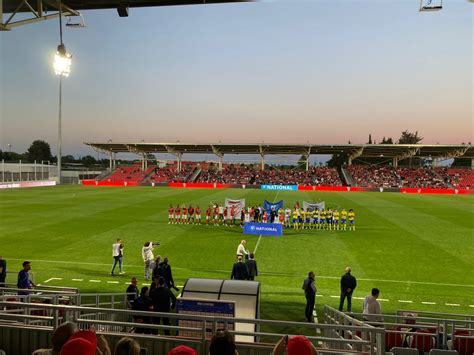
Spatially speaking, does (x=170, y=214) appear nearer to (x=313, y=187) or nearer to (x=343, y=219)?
A: (x=343, y=219)

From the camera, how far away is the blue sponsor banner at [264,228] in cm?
2444

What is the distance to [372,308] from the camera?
9.30 metres

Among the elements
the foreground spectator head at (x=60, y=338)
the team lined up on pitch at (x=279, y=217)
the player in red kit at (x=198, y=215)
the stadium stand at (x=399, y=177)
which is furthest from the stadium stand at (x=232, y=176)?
the foreground spectator head at (x=60, y=338)

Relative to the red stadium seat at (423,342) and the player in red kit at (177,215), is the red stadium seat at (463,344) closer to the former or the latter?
the red stadium seat at (423,342)

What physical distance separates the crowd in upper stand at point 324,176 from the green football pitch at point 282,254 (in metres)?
38.9

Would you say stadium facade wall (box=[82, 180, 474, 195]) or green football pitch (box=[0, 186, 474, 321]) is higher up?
stadium facade wall (box=[82, 180, 474, 195])

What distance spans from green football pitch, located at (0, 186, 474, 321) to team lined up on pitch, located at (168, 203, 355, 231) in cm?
126

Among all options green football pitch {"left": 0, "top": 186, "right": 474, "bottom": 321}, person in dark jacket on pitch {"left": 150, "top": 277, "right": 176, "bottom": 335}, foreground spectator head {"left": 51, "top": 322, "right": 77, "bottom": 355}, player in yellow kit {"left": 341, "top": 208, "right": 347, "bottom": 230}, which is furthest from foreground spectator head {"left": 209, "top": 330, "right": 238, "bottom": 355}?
player in yellow kit {"left": 341, "top": 208, "right": 347, "bottom": 230}

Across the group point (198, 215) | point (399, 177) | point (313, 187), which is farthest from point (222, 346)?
point (399, 177)

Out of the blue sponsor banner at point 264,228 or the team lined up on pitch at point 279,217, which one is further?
the team lined up on pitch at point 279,217

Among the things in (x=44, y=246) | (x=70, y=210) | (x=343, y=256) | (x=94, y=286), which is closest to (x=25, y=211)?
(x=70, y=210)

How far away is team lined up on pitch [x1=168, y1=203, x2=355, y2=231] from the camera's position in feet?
88.7

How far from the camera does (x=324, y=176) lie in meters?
76.0

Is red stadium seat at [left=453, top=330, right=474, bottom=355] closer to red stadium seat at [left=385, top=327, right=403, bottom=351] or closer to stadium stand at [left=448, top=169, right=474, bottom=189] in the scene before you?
red stadium seat at [left=385, top=327, right=403, bottom=351]
